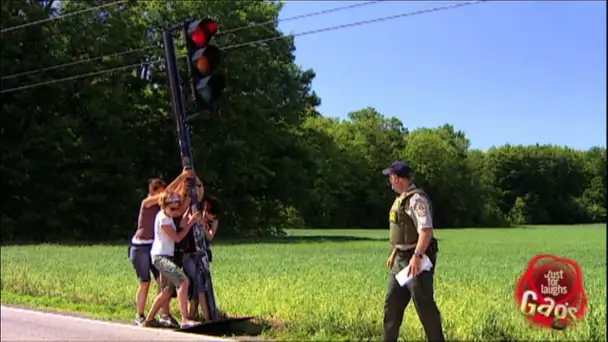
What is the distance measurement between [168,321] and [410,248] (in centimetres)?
369

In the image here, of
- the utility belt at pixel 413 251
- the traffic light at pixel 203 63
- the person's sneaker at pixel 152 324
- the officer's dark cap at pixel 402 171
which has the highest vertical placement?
the traffic light at pixel 203 63

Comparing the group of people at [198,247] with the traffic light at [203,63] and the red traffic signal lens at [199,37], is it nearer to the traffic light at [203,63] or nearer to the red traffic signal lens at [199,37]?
the traffic light at [203,63]

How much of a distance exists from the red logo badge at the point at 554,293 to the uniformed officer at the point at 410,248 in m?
1.31

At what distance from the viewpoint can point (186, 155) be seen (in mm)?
8922

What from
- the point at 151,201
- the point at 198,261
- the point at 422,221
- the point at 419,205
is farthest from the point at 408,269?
the point at 151,201

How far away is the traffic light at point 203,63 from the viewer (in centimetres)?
827

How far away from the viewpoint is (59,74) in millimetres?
36031

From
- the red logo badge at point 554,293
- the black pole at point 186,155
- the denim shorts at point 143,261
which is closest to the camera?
the red logo badge at point 554,293

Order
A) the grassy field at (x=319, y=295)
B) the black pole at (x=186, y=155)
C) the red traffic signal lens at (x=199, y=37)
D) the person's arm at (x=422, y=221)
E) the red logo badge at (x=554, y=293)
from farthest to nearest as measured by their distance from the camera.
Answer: the black pole at (x=186, y=155), the red traffic signal lens at (x=199, y=37), the grassy field at (x=319, y=295), the red logo badge at (x=554, y=293), the person's arm at (x=422, y=221)

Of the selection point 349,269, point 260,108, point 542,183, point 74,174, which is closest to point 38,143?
point 74,174

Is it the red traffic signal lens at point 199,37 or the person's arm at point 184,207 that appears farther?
the person's arm at point 184,207

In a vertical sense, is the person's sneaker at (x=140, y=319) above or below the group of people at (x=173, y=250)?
below

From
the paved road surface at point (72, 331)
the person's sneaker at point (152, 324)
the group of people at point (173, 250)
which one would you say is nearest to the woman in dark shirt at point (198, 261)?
the group of people at point (173, 250)

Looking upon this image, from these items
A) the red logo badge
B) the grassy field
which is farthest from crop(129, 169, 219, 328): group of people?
the red logo badge
